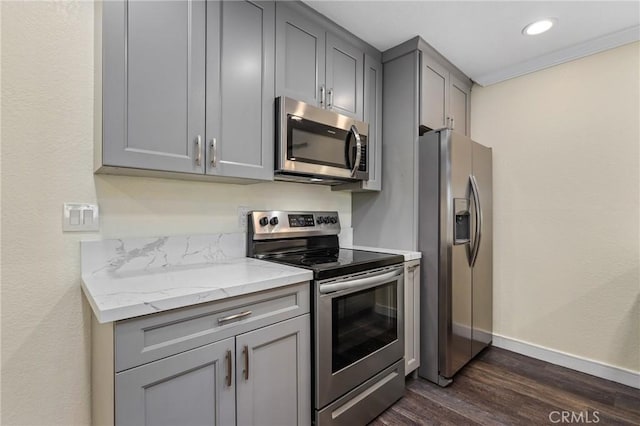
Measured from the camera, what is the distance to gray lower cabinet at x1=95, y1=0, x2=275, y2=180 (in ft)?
3.94

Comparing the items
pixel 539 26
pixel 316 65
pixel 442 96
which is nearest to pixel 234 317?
pixel 316 65

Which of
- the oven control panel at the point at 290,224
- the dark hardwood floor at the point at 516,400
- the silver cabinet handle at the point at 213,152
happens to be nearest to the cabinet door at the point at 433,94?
the oven control panel at the point at 290,224

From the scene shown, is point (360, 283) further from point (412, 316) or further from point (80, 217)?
point (80, 217)

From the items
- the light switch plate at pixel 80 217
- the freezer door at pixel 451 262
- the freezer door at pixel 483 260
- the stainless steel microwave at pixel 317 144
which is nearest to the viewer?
the light switch plate at pixel 80 217

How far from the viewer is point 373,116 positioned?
2.34 meters

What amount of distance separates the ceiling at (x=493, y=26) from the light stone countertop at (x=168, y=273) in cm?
154

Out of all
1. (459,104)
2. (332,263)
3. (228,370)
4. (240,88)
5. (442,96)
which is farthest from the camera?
(459,104)

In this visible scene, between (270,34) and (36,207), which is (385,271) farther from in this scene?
(36,207)

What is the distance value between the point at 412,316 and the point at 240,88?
5.91ft

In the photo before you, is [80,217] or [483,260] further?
[483,260]

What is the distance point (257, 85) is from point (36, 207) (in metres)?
1.11

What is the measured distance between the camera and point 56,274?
131cm

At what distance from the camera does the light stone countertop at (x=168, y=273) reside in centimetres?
100

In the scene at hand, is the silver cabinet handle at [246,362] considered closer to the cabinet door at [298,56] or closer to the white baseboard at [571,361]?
the cabinet door at [298,56]
